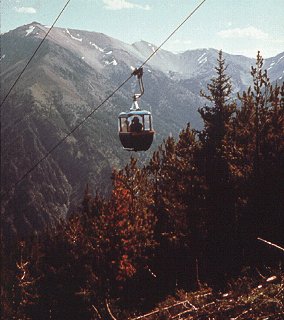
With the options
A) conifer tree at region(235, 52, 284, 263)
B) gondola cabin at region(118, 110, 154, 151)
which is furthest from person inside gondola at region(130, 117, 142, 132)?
conifer tree at region(235, 52, 284, 263)

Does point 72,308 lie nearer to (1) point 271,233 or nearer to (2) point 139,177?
(2) point 139,177

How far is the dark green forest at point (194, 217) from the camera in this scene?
19.2m

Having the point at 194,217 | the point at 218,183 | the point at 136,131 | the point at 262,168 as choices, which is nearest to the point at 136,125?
the point at 136,131

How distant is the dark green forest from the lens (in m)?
19.2

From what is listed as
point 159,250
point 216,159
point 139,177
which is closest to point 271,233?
point 216,159

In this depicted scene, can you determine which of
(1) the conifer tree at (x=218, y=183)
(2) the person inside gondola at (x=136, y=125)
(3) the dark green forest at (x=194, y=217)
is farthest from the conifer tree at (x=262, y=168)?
(2) the person inside gondola at (x=136, y=125)

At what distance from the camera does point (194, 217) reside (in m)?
23.7

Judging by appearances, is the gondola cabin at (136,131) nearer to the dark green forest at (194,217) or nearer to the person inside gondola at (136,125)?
the person inside gondola at (136,125)

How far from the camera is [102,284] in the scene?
27.0m

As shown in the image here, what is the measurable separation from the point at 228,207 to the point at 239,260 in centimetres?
405

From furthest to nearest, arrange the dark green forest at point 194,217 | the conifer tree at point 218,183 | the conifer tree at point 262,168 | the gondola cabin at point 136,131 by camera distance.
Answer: the conifer tree at point 218,183
the dark green forest at point 194,217
the conifer tree at point 262,168
the gondola cabin at point 136,131

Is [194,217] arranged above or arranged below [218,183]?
below

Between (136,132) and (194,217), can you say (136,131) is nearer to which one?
(136,132)

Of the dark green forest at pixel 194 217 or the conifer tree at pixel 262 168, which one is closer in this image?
the conifer tree at pixel 262 168
